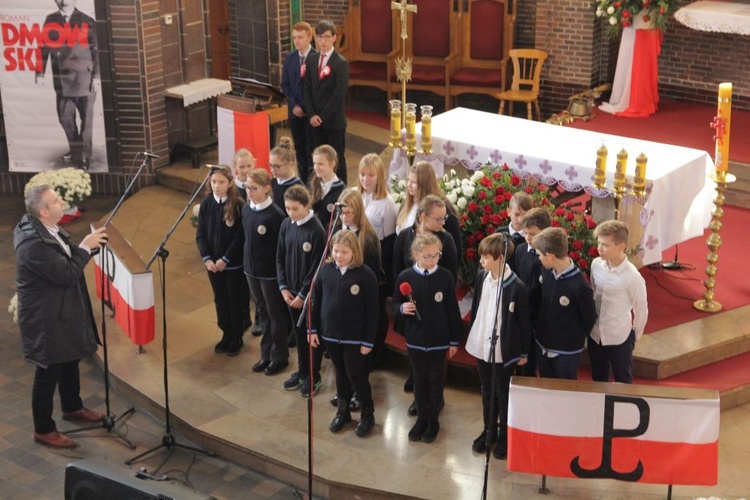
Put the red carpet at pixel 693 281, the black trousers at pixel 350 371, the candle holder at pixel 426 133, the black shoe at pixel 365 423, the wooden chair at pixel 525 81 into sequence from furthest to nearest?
the wooden chair at pixel 525 81 → the candle holder at pixel 426 133 → the red carpet at pixel 693 281 → the black shoe at pixel 365 423 → the black trousers at pixel 350 371

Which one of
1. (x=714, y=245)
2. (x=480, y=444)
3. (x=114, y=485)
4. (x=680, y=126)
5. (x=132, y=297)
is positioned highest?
(x=680, y=126)

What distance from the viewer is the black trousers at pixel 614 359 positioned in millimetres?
6945

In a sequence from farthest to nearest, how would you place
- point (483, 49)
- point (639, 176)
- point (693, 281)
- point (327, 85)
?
point (483, 49) < point (327, 85) < point (693, 281) < point (639, 176)

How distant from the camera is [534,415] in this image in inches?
250

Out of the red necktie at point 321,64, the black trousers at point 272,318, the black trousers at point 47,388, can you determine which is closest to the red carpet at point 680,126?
the red necktie at point 321,64

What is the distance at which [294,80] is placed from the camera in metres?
10.5

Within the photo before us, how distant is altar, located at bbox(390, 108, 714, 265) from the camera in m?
8.48

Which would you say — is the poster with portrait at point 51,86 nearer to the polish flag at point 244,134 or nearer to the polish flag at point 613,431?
the polish flag at point 244,134

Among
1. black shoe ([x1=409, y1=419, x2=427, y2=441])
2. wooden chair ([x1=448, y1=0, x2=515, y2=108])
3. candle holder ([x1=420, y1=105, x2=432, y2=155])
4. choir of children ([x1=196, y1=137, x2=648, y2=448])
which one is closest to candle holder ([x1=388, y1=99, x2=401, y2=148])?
candle holder ([x1=420, y1=105, x2=432, y2=155])

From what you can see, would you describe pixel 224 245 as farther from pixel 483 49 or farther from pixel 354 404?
pixel 483 49

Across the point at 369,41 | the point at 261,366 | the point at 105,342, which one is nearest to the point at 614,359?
the point at 261,366

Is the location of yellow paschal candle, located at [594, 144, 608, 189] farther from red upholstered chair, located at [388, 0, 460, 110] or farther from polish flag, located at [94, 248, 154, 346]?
red upholstered chair, located at [388, 0, 460, 110]

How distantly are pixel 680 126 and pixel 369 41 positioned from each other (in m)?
3.96

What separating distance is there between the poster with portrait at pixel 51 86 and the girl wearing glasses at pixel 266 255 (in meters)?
4.43
